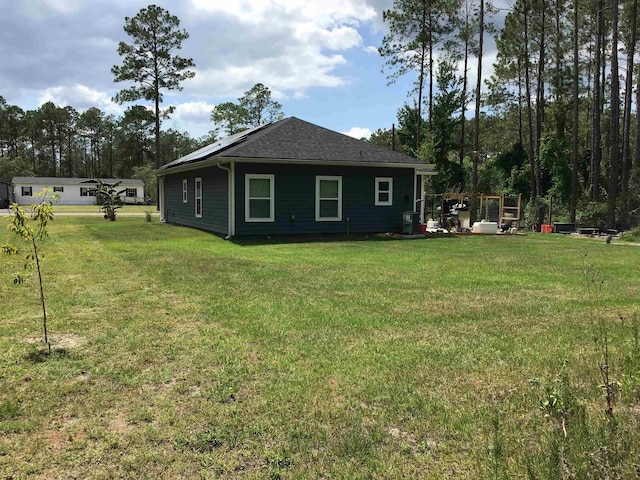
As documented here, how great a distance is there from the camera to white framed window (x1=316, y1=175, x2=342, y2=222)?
15320 mm

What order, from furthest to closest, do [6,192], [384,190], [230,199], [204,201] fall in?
[6,192] < [204,201] < [384,190] < [230,199]


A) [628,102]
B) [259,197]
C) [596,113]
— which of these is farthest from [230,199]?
[628,102]

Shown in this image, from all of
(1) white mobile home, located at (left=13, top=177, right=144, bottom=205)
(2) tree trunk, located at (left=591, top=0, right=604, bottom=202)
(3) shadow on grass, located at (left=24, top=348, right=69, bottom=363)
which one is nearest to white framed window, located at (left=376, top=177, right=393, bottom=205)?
(2) tree trunk, located at (left=591, top=0, right=604, bottom=202)

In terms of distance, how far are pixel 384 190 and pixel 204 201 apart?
6.25m

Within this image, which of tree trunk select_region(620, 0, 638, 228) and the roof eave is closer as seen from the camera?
the roof eave

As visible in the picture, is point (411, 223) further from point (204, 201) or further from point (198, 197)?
point (198, 197)

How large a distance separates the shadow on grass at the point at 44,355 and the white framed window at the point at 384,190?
12.8 m

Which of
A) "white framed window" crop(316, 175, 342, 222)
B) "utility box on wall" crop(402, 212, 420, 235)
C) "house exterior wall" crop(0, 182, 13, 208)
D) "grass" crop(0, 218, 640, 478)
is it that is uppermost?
"house exterior wall" crop(0, 182, 13, 208)

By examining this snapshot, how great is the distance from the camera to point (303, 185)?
15047 millimetres

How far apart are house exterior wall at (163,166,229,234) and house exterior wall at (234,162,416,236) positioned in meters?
0.96

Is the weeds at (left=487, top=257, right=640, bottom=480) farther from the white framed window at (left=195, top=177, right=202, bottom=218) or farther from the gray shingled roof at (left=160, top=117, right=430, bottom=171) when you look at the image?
the white framed window at (left=195, top=177, right=202, bottom=218)

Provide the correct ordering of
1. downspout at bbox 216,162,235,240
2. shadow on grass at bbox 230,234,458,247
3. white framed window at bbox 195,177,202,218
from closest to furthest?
shadow on grass at bbox 230,234,458,247, downspout at bbox 216,162,235,240, white framed window at bbox 195,177,202,218

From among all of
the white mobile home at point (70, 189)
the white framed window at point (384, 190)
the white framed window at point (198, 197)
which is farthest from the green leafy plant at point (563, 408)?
the white mobile home at point (70, 189)

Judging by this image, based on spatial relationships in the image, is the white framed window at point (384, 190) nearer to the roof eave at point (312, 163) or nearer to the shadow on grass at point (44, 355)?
the roof eave at point (312, 163)
